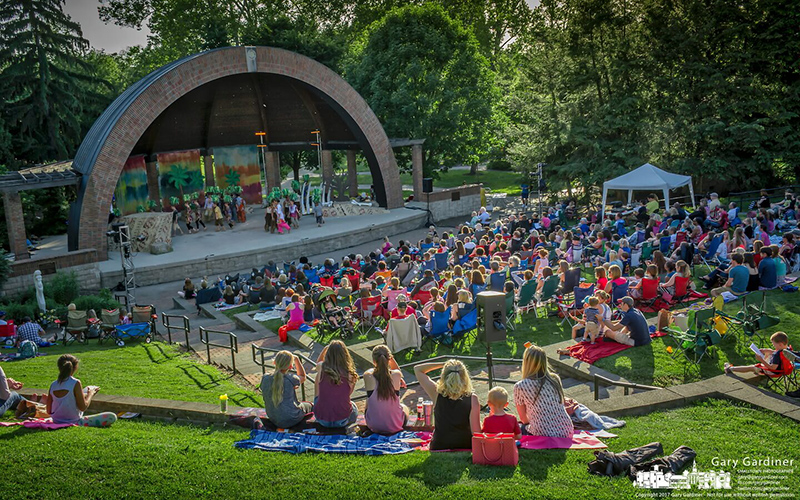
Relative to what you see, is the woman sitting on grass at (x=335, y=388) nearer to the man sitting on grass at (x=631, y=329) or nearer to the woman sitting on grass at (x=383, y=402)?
the woman sitting on grass at (x=383, y=402)

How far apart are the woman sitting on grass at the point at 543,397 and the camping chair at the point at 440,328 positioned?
5125 millimetres

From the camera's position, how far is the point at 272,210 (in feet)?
89.6

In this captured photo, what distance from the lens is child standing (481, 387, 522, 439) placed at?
6.38m

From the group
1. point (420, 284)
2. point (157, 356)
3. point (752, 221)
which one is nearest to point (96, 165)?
point (157, 356)

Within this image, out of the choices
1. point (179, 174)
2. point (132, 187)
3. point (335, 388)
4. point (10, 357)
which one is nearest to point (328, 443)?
point (335, 388)

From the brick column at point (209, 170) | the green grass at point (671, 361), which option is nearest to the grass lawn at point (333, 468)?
the green grass at point (671, 361)

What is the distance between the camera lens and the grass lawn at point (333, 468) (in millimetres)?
5828

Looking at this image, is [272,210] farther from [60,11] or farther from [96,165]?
[60,11]

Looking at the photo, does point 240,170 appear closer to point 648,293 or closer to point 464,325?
point 464,325

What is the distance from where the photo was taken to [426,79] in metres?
34.2

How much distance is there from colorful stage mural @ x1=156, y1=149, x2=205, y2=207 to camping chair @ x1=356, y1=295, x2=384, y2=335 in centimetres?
2146

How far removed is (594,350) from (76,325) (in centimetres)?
1162

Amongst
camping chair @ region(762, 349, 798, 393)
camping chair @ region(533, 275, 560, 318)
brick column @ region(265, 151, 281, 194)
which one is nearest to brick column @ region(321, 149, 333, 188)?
brick column @ region(265, 151, 281, 194)

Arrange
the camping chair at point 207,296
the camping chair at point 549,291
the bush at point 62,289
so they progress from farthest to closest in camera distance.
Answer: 1. the bush at point 62,289
2. the camping chair at point 207,296
3. the camping chair at point 549,291
